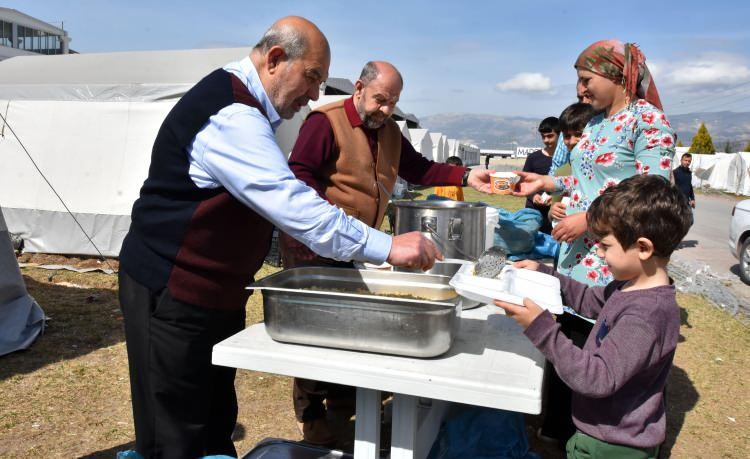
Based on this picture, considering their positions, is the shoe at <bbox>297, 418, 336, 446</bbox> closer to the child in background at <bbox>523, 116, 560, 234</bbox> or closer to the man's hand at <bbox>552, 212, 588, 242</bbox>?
the man's hand at <bbox>552, 212, 588, 242</bbox>

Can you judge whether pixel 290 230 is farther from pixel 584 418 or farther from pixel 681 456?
pixel 681 456

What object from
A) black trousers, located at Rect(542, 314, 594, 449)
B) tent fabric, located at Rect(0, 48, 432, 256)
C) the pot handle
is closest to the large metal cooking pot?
the pot handle

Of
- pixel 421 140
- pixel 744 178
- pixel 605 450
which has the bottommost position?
pixel 605 450

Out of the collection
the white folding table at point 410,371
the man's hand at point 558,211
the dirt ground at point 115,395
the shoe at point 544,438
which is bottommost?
the dirt ground at point 115,395

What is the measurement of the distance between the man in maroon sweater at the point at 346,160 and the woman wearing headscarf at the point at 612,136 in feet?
2.90

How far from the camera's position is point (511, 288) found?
1.64 meters

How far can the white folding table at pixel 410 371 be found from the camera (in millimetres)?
1426

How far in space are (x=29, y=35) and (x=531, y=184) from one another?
47.1 m

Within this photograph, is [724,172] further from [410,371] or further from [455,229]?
[410,371]

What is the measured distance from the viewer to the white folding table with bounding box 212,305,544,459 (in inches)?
56.1

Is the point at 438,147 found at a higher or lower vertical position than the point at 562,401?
higher

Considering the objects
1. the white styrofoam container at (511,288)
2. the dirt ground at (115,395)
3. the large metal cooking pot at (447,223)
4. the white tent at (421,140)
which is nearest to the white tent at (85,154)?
the dirt ground at (115,395)

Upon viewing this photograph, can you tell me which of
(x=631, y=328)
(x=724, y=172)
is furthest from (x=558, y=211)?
(x=724, y=172)

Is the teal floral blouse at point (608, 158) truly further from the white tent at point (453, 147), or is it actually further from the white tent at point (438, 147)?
the white tent at point (453, 147)
